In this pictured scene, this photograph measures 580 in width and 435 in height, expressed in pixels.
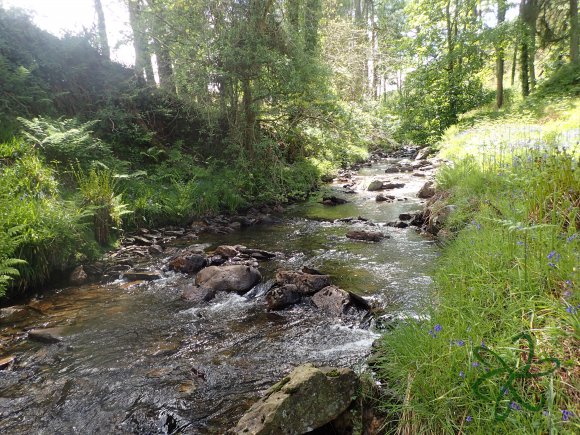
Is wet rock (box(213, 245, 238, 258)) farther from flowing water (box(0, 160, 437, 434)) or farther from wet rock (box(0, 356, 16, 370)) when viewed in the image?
wet rock (box(0, 356, 16, 370))

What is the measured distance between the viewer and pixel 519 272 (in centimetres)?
276

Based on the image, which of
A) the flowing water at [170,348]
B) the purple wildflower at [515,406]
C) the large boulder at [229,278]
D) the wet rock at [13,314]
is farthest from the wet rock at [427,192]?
the wet rock at [13,314]

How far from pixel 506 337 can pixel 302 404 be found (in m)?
1.43

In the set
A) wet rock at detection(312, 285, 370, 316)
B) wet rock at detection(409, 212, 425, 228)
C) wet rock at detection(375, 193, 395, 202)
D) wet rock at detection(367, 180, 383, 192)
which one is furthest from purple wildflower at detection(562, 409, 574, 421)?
wet rock at detection(367, 180, 383, 192)

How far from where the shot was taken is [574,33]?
17.6 metres

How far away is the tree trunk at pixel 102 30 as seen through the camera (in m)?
13.7

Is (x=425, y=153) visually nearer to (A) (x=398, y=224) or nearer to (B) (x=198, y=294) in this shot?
(A) (x=398, y=224)

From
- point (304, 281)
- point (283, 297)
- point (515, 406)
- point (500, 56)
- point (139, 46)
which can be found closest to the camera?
point (515, 406)

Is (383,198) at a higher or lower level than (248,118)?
lower

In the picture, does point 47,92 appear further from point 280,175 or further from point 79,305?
point 79,305

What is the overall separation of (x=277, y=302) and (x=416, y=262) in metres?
2.72

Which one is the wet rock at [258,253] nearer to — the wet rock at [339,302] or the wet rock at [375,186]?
the wet rock at [339,302]

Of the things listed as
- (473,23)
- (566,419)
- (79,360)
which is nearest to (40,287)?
(79,360)

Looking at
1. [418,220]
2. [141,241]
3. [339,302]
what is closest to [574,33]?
[418,220]
